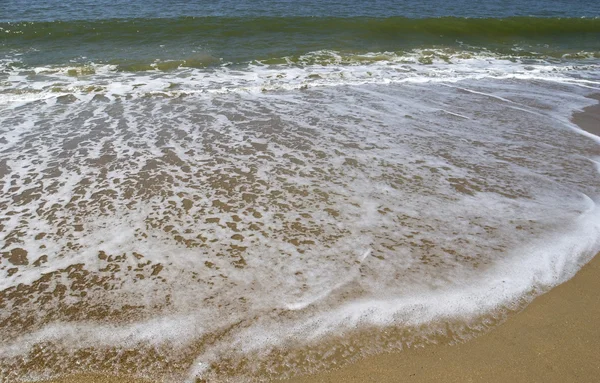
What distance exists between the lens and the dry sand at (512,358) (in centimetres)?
248

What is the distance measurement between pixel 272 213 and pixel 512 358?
2201mm

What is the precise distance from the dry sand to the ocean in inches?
3.4

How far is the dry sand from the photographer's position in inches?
97.6

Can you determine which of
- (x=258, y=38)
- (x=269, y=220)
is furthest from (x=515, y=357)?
(x=258, y=38)

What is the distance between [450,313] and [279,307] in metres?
1.12

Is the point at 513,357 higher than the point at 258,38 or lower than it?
lower

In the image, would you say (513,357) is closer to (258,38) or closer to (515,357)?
(515,357)

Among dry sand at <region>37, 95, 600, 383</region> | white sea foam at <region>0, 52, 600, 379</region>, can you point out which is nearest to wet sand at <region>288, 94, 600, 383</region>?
dry sand at <region>37, 95, 600, 383</region>

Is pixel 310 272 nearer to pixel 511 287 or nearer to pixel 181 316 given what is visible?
pixel 181 316

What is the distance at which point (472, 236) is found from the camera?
3744mm

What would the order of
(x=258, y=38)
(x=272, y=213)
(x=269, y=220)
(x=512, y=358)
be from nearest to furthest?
(x=512, y=358) → (x=269, y=220) → (x=272, y=213) → (x=258, y=38)

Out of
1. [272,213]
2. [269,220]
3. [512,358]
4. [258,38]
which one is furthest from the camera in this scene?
[258,38]

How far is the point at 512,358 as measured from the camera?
260 cm

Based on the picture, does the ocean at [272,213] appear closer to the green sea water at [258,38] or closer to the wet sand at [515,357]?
the wet sand at [515,357]
